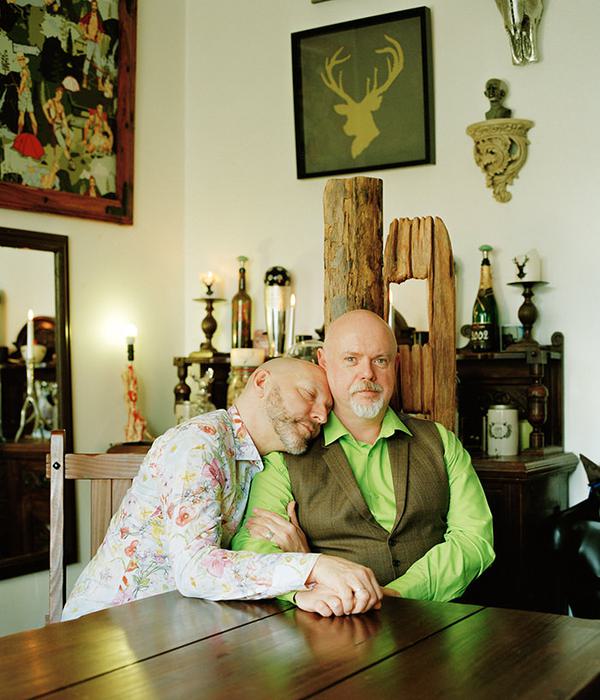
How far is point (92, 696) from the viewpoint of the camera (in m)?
1.49

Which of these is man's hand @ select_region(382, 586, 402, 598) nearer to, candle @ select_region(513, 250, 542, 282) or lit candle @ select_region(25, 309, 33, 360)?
candle @ select_region(513, 250, 542, 282)

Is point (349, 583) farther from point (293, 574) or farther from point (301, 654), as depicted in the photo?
point (301, 654)

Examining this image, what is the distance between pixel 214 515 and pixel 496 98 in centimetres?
298

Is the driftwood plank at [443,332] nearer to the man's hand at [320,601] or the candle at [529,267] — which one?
the candle at [529,267]

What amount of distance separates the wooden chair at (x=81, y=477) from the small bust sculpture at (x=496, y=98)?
2648 mm

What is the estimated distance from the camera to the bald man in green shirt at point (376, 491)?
8.71 ft

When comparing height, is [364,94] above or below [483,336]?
above

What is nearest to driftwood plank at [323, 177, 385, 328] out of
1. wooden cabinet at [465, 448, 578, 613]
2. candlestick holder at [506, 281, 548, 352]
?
wooden cabinet at [465, 448, 578, 613]

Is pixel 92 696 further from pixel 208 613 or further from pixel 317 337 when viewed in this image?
pixel 317 337

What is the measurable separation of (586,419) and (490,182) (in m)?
1.22

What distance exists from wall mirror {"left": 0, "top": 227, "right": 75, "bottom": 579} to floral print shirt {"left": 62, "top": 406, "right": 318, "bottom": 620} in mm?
2106

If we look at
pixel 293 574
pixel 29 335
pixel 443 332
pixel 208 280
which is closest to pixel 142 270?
pixel 208 280

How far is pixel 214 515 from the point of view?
2.28 meters

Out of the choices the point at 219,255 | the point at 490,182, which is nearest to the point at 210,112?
the point at 219,255
